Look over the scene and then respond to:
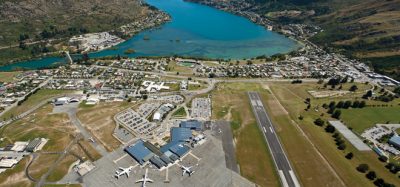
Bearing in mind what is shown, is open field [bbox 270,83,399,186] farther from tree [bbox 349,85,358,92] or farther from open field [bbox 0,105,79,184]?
open field [bbox 0,105,79,184]

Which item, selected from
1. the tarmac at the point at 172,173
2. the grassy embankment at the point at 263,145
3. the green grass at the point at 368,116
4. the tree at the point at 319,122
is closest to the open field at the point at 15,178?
the tarmac at the point at 172,173

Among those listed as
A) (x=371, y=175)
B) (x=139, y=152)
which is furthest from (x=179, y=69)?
(x=371, y=175)

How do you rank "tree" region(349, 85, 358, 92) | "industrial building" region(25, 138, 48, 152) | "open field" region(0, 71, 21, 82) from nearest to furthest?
"industrial building" region(25, 138, 48, 152), "tree" region(349, 85, 358, 92), "open field" region(0, 71, 21, 82)

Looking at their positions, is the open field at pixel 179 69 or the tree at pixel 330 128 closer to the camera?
the tree at pixel 330 128

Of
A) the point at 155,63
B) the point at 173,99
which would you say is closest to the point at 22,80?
the point at 155,63

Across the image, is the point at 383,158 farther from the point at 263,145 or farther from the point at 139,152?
the point at 139,152

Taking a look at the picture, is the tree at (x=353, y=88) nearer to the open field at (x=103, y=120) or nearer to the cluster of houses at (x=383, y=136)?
the cluster of houses at (x=383, y=136)

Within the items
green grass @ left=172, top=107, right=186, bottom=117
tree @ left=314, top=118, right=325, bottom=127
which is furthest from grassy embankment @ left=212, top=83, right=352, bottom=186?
green grass @ left=172, top=107, right=186, bottom=117
